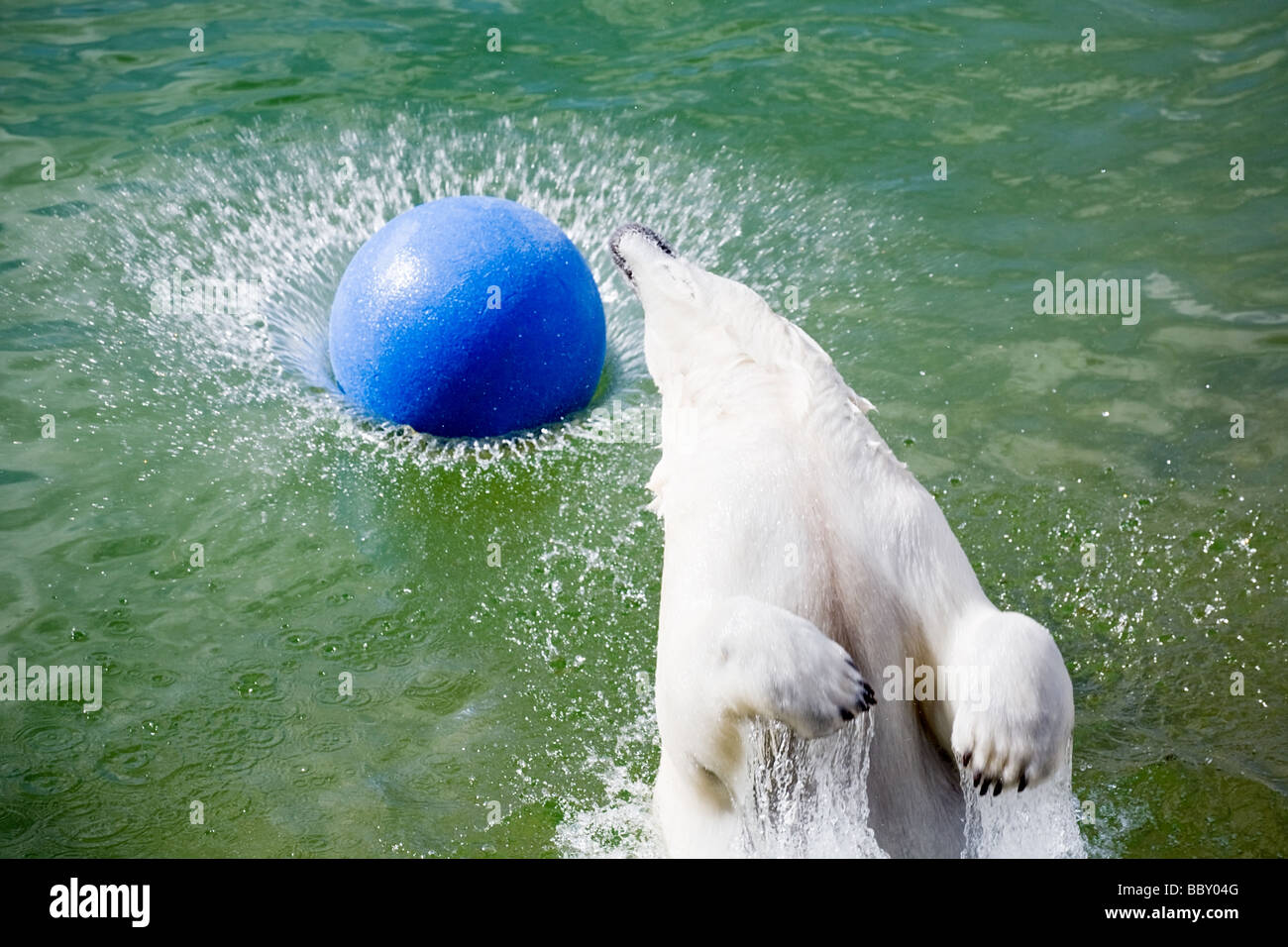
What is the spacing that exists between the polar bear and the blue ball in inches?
97.3

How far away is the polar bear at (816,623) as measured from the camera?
297 centimetres

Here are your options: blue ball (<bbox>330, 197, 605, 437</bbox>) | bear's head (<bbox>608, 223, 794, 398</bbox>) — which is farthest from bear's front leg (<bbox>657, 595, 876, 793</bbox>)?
blue ball (<bbox>330, 197, 605, 437</bbox>)

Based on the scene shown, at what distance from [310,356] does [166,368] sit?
29.6 inches

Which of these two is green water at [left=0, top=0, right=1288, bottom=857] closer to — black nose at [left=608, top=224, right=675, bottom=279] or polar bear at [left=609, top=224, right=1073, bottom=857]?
polar bear at [left=609, top=224, right=1073, bottom=857]

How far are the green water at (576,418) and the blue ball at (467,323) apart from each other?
24 centimetres

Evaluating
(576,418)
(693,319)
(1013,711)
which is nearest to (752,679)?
(1013,711)

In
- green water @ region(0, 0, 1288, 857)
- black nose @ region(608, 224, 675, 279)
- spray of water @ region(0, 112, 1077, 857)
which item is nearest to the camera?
black nose @ region(608, 224, 675, 279)

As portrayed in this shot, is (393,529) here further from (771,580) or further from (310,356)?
(771,580)

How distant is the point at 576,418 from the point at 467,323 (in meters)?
0.75

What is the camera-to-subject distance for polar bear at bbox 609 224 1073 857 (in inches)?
117

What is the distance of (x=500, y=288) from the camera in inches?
237

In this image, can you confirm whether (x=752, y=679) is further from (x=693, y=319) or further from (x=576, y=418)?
(x=576, y=418)

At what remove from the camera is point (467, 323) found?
19.7 feet

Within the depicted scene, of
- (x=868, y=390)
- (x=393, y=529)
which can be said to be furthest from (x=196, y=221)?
(x=868, y=390)
